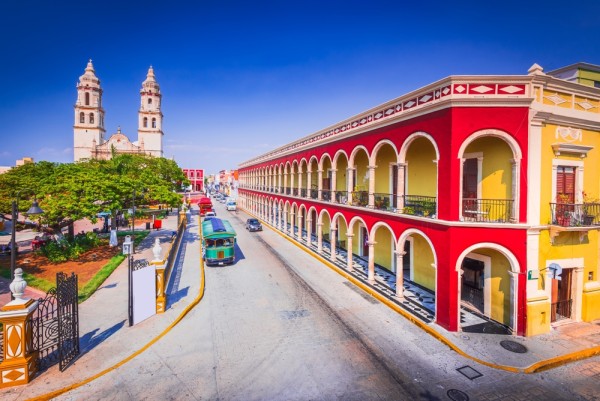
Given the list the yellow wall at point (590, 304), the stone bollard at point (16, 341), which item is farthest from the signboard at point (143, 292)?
the yellow wall at point (590, 304)

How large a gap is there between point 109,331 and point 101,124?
237ft

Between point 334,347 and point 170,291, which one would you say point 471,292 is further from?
point 170,291

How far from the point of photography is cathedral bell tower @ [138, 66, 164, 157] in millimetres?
67625

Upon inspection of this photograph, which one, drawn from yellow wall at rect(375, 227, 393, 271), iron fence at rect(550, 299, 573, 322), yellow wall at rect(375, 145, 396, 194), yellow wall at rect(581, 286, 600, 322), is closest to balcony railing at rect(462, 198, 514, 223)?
iron fence at rect(550, 299, 573, 322)

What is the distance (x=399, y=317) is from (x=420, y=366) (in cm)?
323

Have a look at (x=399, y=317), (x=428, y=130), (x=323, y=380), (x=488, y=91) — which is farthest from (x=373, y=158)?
(x=323, y=380)

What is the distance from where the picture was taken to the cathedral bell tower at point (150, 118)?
67.6 metres

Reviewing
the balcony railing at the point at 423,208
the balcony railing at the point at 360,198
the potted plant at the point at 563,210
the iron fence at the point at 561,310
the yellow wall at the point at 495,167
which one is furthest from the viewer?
the balcony railing at the point at 360,198

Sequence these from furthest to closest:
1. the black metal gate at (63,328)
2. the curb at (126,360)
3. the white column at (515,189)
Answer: the white column at (515,189) < the black metal gate at (63,328) < the curb at (126,360)

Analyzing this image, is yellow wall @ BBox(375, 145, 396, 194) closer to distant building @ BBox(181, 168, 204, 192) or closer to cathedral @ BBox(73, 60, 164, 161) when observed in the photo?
cathedral @ BBox(73, 60, 164, 161)

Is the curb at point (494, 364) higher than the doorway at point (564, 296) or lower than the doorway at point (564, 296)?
lower

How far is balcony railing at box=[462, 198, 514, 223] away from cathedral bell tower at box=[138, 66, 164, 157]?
230ft

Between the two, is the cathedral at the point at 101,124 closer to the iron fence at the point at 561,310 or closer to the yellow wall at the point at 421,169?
the yellow wall at the point at 421,169

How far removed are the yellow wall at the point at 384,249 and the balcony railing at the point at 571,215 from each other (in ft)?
25.7
